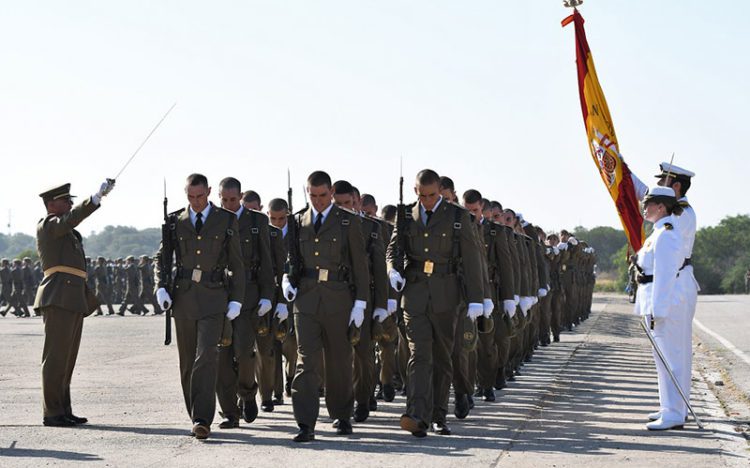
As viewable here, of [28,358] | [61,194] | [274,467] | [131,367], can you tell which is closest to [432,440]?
[274,467]

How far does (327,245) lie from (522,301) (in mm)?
5355

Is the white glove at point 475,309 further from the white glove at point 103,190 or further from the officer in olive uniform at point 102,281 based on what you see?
the officer in olive uniform at point 102,281

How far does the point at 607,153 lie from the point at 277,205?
18.4ft

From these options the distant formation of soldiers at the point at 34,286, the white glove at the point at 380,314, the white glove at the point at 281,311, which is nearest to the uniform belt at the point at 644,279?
the white glove at the point at 380,314

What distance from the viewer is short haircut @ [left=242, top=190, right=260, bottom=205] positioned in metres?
12.5

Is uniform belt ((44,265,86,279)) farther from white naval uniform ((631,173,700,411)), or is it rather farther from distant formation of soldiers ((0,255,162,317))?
distant formation of soldiers ((0,255,162,317))

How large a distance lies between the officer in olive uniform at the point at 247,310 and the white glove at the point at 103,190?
1153mm

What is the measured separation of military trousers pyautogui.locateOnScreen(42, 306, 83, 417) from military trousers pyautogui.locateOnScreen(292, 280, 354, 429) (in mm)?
2313

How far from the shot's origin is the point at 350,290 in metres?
10.2

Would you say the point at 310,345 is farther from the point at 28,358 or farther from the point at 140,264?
the point at 140,264

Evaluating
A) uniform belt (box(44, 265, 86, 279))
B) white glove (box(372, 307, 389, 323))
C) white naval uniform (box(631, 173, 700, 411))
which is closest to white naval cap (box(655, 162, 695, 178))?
white naval uniform (box(631, 173, 700, 411))

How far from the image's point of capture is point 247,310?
11242mm

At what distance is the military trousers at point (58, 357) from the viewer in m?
10.9

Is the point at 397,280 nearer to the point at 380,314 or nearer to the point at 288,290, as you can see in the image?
the point at 380,314
